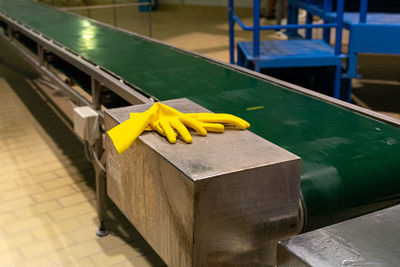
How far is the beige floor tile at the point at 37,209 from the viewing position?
268cm

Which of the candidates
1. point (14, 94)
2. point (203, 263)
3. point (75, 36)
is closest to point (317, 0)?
point (75, 36)

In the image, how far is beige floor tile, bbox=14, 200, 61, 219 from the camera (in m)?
2.68

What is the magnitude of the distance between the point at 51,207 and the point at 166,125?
158 centimetres

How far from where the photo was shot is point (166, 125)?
58.4 inches

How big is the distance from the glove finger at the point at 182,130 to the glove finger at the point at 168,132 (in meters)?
0.02

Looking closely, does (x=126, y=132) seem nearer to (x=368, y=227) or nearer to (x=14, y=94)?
(x=368, y=227)

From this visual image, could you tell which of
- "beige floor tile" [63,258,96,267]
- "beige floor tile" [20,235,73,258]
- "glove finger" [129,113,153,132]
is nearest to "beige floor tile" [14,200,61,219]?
"beige floor tile" [20,235,73,258]

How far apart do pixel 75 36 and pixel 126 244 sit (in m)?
2.21

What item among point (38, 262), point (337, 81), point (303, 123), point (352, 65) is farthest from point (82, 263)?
point (352, 65)

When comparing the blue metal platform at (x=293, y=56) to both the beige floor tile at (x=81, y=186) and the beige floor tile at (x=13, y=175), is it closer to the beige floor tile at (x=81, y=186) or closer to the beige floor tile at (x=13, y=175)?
the beige floor tile at (x=81, y=186)

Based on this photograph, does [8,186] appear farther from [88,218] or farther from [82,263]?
[82,263]

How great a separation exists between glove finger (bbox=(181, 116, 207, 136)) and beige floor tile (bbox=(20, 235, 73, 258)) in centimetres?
125

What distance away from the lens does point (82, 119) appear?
7.67ft

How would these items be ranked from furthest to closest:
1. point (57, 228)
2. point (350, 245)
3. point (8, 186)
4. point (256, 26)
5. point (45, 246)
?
point (256, 26)
point (8, 186)
point (57, 228)
point (45, 246)
point (350, 245)
